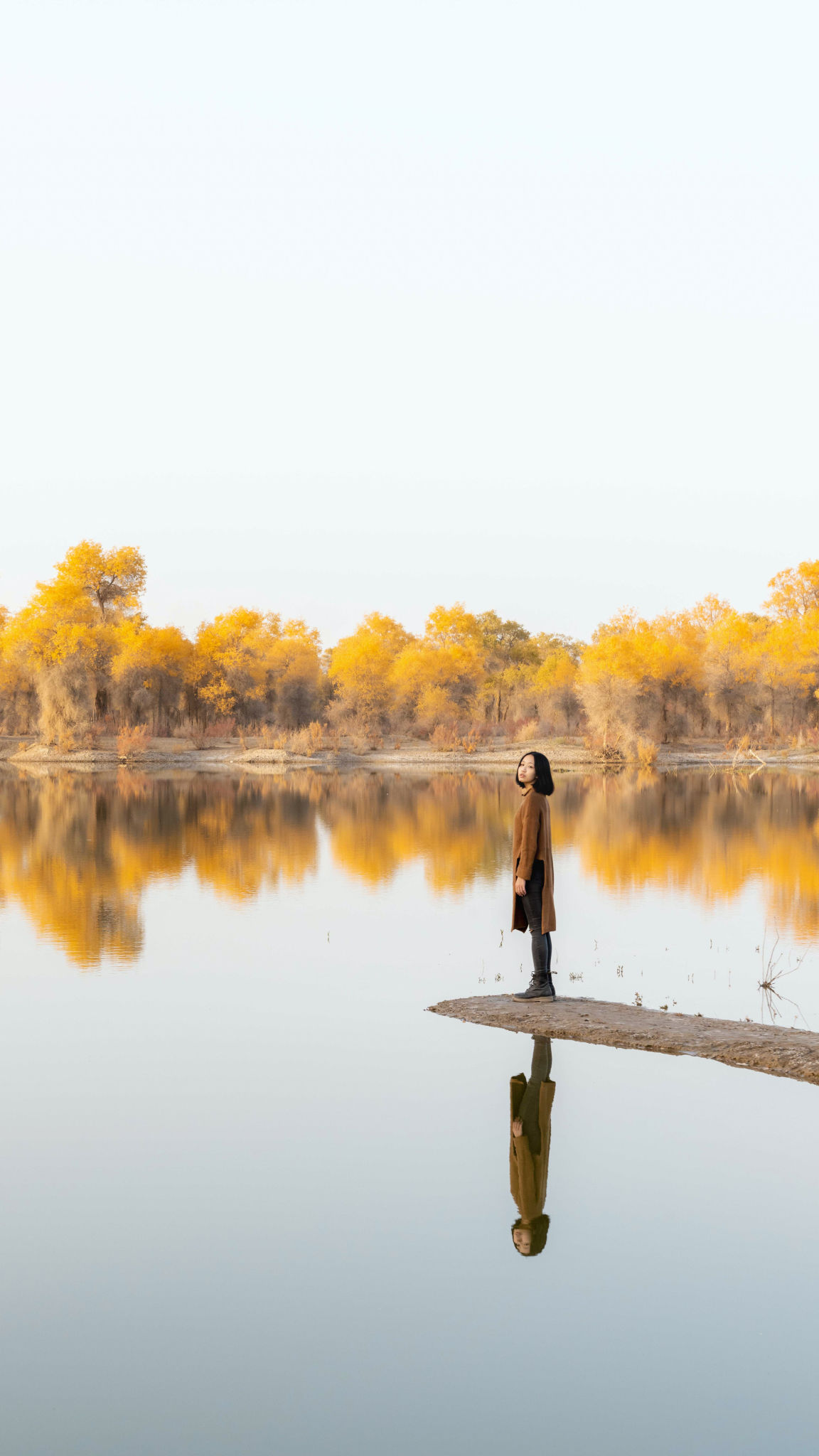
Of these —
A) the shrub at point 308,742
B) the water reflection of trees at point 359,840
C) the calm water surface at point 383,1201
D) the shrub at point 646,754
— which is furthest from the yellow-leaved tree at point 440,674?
the calm water surface at point 383,1201

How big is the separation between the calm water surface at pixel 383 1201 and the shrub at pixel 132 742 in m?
33.3

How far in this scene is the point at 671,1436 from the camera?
3914 millimetres

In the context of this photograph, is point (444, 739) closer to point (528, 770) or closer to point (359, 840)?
point (359, 840)

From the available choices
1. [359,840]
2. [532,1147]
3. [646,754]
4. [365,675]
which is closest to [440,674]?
[365,675]

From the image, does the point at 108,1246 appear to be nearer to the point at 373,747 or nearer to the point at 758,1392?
the point at 758,1392

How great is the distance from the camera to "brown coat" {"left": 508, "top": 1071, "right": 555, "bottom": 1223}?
5777mm

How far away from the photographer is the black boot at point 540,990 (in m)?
9.18

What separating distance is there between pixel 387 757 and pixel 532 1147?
4154cm

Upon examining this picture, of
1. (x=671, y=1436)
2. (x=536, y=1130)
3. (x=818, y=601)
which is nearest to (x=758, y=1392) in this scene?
(x=671, y=1436)

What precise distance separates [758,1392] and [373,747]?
154 feet

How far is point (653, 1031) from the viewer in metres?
8.33

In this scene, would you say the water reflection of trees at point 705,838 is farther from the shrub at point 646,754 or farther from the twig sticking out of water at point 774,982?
the shrub at point 646,754

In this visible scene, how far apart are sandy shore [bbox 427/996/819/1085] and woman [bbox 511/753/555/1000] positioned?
1.42 ft

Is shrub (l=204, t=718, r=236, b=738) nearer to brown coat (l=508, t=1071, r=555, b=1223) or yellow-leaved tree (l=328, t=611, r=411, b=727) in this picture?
yellow-leaved tree (l=328, t=611, r=411, b=727)
